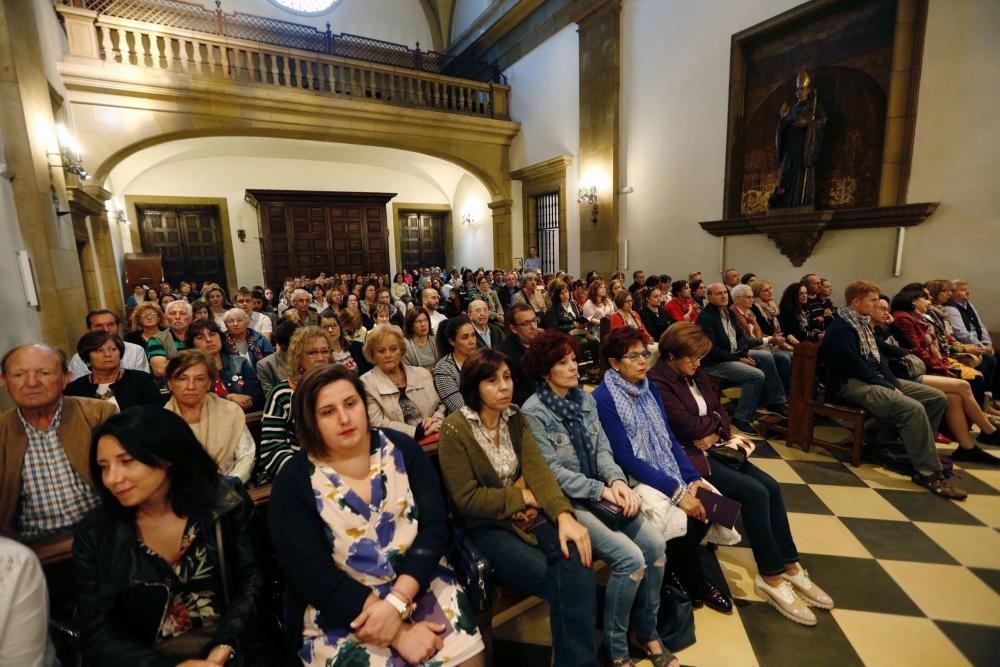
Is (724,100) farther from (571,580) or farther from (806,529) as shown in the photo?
(571,580)

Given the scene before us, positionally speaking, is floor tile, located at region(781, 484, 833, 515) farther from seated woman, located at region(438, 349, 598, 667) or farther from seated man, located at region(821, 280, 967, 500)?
seated woman, located at region(438, 349, 598, 667)

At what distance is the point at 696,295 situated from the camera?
6133 millimetres

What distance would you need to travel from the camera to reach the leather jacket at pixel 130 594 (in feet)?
3.78

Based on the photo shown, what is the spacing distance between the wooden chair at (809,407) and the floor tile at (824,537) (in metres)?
0.93

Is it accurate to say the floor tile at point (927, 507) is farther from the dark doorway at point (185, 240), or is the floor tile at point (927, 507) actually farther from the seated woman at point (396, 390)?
the dark doorway at point (185, 240)

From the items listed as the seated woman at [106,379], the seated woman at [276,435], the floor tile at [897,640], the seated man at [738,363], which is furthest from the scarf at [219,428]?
the seated man at [738,363]

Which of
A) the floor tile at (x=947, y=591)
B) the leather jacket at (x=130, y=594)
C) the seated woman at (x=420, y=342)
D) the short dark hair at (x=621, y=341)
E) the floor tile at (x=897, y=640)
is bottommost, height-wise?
the floor tile at (x=897, y=640)

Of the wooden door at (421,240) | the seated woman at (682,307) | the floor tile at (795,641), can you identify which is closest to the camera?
the floor tile at (795,641)

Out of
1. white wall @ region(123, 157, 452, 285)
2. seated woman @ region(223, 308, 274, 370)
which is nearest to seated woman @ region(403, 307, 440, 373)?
seated woman @ region(223, 308, 274, 370)

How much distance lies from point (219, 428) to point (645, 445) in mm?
1961

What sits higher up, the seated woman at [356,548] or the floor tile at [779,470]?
the seated woman at [356,548]

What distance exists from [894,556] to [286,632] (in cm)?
288

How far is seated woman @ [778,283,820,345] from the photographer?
4.65 m

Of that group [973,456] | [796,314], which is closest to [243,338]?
[796,314]
